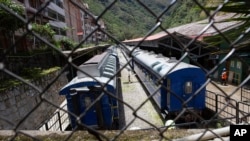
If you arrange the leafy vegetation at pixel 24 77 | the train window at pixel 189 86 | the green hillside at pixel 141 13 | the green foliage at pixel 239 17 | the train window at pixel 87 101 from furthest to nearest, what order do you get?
the train window at pixel 189 86, the leafy vegetation at pixel 24 77, the train window at pixel 87 101, the green foliage at pixel 239 17, the green hillside at pixel 141 13

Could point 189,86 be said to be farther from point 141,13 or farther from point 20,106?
point 20,106

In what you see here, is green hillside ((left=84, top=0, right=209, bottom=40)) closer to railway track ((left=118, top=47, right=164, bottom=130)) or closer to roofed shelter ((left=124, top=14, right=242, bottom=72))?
roofed shelter ((left=124, top=14, right=242, bottom=72))

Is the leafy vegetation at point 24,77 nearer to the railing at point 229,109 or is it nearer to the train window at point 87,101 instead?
the train window at point 87,101

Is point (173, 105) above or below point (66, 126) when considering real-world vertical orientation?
above

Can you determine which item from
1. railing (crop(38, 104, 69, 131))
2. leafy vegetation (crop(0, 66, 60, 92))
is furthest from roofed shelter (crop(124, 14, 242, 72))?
leafy vegetation (crop(0, 66, 60, 92))

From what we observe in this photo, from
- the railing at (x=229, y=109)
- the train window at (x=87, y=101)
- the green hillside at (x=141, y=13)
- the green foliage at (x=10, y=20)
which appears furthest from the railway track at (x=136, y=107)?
the green foliage at (x=10, y=20)

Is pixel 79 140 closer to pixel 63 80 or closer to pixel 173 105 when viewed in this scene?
pixel 173 105

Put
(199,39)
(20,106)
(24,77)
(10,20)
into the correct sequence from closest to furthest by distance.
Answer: (199,39) < (20,106) < (10,20) < (24,77)

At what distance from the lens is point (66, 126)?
9.59m

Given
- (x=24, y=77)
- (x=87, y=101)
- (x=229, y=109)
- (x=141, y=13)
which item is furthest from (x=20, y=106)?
(x=229, y=109)

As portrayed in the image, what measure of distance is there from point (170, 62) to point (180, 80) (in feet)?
3.76

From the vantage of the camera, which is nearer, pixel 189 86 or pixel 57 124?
pixel 189 86

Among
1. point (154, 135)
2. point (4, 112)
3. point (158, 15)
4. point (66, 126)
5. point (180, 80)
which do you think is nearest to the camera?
point (158, 15)

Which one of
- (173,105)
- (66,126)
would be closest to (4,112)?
(66,126)
